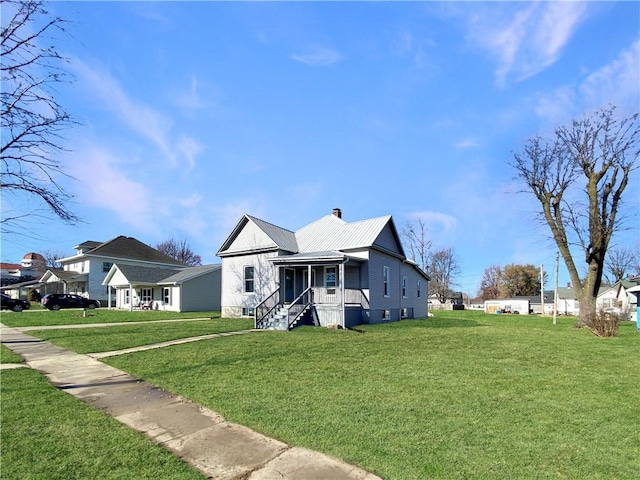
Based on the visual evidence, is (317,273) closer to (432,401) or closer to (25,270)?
(432,401)

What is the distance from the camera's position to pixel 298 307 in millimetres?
18781

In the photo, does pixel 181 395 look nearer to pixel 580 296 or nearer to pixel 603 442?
pixel 603 442

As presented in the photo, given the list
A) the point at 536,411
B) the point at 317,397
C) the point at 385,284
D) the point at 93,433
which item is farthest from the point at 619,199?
the point at 93,433

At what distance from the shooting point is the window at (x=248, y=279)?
912 inches

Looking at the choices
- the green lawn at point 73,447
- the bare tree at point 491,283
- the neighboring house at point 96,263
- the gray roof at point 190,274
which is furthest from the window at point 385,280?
the bare tree at point 491,283

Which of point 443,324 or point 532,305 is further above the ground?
point 443,324

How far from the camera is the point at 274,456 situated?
13.9ft

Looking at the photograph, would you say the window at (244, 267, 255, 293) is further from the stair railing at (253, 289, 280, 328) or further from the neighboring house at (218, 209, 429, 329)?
the stair railing at (253, 289, 280, 328)

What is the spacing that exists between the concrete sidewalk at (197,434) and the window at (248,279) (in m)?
14.6

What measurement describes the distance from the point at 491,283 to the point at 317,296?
9021 cm

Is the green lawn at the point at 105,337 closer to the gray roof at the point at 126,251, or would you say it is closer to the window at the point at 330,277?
the window at the point at 330,277

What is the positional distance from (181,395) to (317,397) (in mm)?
2332

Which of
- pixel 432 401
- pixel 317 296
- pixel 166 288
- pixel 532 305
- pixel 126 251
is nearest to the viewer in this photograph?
pixel 432 401

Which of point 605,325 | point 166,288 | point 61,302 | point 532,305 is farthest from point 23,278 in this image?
point 532,305
